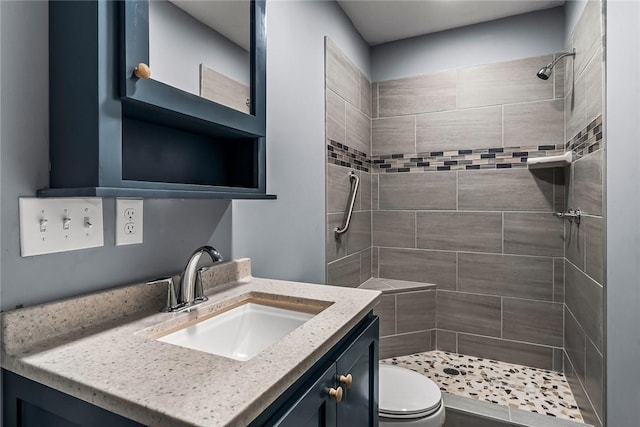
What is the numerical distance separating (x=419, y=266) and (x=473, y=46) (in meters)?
1.60

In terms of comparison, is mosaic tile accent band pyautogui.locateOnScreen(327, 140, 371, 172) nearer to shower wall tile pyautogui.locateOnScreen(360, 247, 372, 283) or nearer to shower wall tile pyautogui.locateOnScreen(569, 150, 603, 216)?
shower wall tile pyautogui.locateOnScreen(360, 247, 372, 283)

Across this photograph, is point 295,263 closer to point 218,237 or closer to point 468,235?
point 218,237

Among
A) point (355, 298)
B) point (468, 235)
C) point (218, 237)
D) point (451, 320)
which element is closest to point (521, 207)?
point (468, 235)

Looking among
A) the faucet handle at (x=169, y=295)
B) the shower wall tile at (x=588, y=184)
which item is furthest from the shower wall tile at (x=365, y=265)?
the faucet handle at (x=169, y=295)

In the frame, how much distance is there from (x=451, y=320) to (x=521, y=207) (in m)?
0.92

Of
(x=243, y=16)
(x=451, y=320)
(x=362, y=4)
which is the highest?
(x=362, y=4)

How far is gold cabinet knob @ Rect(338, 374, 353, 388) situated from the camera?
2.80ft

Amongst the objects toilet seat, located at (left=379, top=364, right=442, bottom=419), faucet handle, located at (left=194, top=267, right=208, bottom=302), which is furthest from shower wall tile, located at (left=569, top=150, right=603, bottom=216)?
faucet handle, located at (left=194, top=267, right=208, bottom=302)

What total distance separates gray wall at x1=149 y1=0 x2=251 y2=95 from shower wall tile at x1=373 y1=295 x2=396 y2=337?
5.94 feet

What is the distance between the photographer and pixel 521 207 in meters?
2.41

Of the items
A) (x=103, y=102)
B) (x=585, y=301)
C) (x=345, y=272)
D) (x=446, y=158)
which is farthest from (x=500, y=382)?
(x=103, y=102)

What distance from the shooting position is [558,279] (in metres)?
2.32

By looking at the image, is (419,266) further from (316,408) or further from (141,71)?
(141,71)

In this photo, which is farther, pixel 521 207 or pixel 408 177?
pixel 408 177
